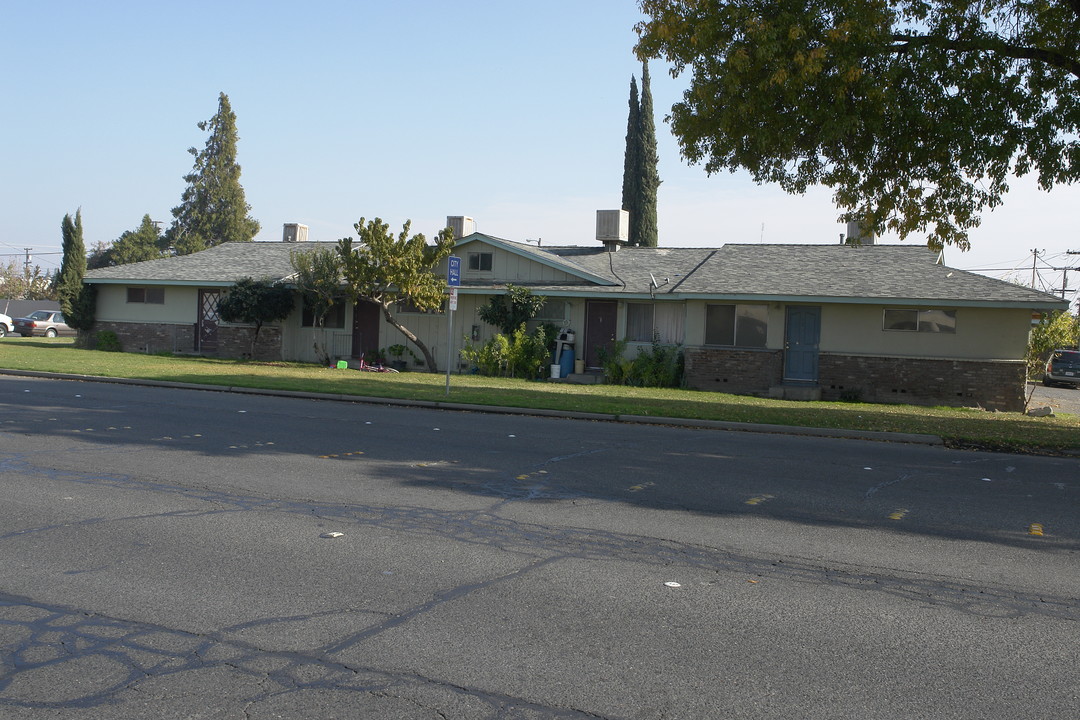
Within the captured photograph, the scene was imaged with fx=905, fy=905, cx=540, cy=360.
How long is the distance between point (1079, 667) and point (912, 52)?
12.5 m

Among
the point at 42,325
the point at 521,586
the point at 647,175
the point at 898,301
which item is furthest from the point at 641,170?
the point at 521,586

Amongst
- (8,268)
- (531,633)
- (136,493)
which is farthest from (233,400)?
(8,268)

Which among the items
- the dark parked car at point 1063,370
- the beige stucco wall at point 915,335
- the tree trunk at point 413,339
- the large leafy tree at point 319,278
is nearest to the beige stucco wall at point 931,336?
the beige stucco wall at point 915,335

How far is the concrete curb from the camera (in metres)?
14.6

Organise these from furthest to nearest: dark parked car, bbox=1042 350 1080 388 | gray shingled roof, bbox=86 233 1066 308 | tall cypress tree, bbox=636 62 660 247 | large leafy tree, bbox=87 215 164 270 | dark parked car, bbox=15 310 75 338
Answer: large leafy tree, bbox=87 215 164 270 < dark parked car, bbox=15 310 75 338 < tall cypress tree, bbox=636 62 660 247 < dark parked car, bbox=1042 350 1080 388 < gray shingled roof, bbox=86 233 1066 308

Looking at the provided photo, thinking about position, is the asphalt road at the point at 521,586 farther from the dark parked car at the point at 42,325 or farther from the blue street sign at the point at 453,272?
the dark parked car at the point at 42,325

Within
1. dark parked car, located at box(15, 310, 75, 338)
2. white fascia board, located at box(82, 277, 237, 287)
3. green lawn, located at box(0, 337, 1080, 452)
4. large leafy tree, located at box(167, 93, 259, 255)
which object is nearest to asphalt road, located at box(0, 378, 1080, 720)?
green lawn, located at box(0, 337, 1080, 452)

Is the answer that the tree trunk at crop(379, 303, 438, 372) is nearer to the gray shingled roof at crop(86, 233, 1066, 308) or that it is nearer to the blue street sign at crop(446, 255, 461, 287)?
the gray shingled roof at crop(86, 233, 1066, 308)

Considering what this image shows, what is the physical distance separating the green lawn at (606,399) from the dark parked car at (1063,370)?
1933cm

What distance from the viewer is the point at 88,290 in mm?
32688

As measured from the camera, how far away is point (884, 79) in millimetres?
14438

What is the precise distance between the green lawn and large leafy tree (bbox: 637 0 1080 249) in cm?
418

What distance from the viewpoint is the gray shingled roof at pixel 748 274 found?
22.9 m

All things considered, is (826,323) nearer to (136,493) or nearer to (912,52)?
(912,52)
